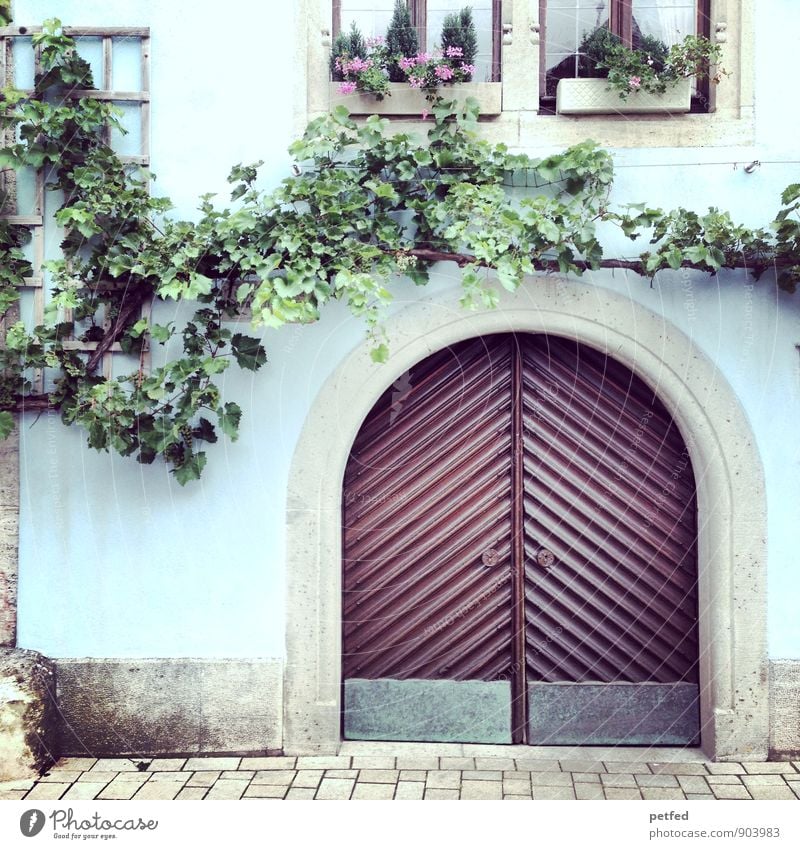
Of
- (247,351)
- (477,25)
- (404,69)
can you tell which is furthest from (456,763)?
(477,25)

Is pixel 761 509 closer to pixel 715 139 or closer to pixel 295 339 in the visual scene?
pixel 715 139

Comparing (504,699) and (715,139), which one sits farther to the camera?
(504,699)

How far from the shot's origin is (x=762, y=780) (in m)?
4.43

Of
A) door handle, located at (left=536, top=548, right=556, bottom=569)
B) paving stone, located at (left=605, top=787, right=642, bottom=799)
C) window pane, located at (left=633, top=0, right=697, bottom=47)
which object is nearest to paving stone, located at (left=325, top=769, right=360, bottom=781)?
paving stone, located at (left=605, top=787, right=642, bottom=799)

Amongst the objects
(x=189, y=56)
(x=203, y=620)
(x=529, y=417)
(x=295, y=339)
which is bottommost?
(x=203, y=620)

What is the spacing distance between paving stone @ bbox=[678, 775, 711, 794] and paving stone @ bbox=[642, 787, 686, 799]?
4 cm

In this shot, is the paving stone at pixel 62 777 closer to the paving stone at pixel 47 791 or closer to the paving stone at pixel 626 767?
the paving stone at pixel 47 791

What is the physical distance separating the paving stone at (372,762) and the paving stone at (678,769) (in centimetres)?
124

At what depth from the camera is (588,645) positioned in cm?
493

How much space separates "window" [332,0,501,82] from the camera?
185 inches

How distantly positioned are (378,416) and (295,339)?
0.59 metres

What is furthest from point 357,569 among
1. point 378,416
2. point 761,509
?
point 761,509

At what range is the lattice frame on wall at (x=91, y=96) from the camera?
464cm

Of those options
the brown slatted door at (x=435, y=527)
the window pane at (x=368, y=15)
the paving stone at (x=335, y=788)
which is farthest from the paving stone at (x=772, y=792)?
the window pane at (x=368, y=15)
